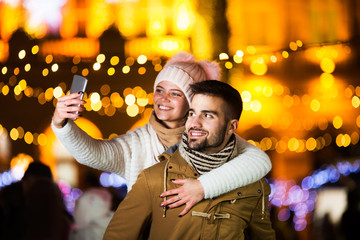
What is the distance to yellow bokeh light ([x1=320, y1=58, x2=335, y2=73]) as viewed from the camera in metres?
13.1

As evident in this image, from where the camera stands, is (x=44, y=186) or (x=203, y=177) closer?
(x=203, y=177)

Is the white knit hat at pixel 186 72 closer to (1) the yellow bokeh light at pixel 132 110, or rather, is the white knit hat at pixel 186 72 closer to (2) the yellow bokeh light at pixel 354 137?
(1) the yellow bokeh light at pixel 132 110

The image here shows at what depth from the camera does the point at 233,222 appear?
13.5 feet

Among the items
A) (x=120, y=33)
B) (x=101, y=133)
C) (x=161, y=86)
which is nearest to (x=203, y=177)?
(x=161, y=86)

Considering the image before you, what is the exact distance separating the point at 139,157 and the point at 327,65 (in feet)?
30.2

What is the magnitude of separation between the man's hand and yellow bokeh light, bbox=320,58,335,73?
361 inches

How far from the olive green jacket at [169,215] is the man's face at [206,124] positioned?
0.18 metres

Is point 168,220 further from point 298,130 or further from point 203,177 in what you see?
point 298,130

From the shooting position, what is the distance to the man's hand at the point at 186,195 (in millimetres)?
4035

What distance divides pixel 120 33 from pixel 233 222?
7925 millimetres

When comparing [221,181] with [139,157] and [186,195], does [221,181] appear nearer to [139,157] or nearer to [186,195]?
[186,195]

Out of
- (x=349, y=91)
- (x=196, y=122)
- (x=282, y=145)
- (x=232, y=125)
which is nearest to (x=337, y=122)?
(x=282, y=145)

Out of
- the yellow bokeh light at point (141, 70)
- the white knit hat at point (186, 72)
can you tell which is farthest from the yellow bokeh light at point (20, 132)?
the white knit hat at point (186, 72)

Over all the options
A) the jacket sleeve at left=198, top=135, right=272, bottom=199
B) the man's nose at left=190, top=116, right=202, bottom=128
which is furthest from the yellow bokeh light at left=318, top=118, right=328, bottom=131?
the man's nose at left=190, top=116, right=202, bottom=128
